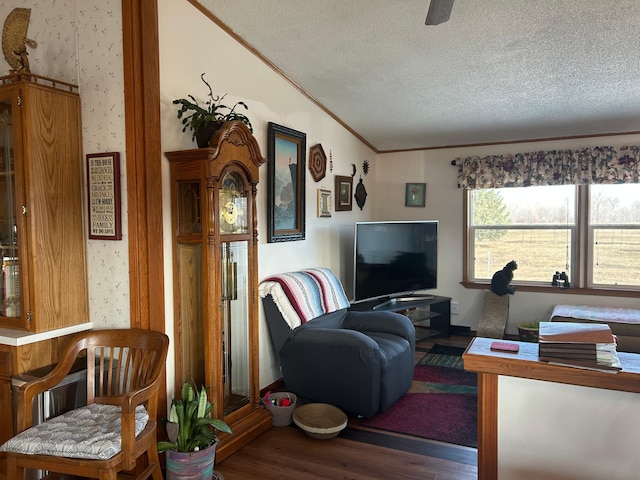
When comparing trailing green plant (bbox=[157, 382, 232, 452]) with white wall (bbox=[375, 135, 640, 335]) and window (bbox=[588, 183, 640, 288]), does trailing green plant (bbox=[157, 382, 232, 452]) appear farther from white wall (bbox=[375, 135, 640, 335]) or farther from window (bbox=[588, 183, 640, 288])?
window (bbox=[588, 183, 640, 288])

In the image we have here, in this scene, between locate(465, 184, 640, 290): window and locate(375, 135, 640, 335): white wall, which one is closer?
locate(465, 184, 640, 290): window

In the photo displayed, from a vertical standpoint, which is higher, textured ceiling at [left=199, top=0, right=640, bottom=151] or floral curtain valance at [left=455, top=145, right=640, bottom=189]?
textured ceiling at [left=199, top=0, right=640, bottom=151]

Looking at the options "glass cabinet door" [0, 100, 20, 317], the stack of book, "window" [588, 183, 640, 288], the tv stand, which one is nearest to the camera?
the stack of book

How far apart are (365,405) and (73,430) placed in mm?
1696

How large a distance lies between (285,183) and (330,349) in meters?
1.34

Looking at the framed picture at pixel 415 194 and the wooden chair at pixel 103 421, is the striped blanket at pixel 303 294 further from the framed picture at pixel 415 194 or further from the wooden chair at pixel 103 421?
the framed picture at pixel 415 194

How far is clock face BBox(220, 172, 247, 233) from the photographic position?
266 centimetres

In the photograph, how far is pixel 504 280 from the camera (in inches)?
187

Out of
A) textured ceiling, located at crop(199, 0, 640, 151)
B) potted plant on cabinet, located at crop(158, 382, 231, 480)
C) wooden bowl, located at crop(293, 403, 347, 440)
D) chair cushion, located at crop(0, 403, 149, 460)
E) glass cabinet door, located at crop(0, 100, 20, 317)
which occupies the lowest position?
wooden bowl, located at crop(293, 403, 347, 440)

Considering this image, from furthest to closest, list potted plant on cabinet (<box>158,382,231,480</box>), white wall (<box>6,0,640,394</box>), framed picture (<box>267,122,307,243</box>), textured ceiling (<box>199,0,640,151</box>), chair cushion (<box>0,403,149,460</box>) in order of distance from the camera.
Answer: framed picture (<box>267,122,307,243</box>), textured ceiling (<box>199,0,640,151</box>), white wall (<box>6,0,640,394</box>), potted plant on cabinet (<box>158,382,231,480</box>), chair cushion (<box>0,403,149,460</box>)

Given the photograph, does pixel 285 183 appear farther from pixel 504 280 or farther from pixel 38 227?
pixel 504 280

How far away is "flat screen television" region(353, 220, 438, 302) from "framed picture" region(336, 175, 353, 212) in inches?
14.5

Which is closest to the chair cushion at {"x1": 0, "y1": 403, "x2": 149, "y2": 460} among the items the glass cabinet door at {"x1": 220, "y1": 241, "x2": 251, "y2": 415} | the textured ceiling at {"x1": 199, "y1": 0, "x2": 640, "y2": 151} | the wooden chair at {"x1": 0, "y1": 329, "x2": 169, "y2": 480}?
the wooden chair at {"x1": 0, "y1": 329, "x2": 169, "y2": 480}

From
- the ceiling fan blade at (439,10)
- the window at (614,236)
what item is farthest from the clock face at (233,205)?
the window at (614,236)
